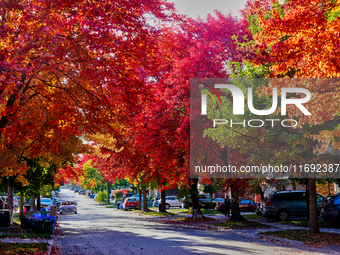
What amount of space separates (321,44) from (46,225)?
44.1ft

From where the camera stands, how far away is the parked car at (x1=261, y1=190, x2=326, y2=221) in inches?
955

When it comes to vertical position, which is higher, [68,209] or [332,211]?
[332,211]

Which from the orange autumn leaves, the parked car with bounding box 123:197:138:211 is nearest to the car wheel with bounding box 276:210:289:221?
the orange autumn leaves

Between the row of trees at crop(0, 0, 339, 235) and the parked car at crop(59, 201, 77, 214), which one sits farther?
the parked car at crop(59, 201, 77, 214)

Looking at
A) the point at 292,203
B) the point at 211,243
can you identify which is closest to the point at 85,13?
the point at 211,243

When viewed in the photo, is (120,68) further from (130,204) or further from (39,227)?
(130,204)

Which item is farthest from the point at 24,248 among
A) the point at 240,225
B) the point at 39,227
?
the point at 240,225

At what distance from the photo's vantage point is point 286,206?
2434cm

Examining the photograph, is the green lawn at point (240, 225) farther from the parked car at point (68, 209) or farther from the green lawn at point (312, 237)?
the parked car at point (68, 209)

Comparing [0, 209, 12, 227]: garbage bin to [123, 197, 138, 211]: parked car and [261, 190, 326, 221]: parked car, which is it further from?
[123, 197, 138, 211]: parked car

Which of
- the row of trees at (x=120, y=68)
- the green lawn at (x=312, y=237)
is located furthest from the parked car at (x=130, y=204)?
the green lawn at (x=312, y=237)

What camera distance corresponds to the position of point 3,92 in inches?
458

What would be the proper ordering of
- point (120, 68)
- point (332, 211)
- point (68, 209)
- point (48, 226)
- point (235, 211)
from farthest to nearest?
point (68, 209), point (235, 211), point (332, 211), point (48, 226), point (120, 68)

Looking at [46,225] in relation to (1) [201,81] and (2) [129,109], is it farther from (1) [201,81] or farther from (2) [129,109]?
(1) [201,81]
